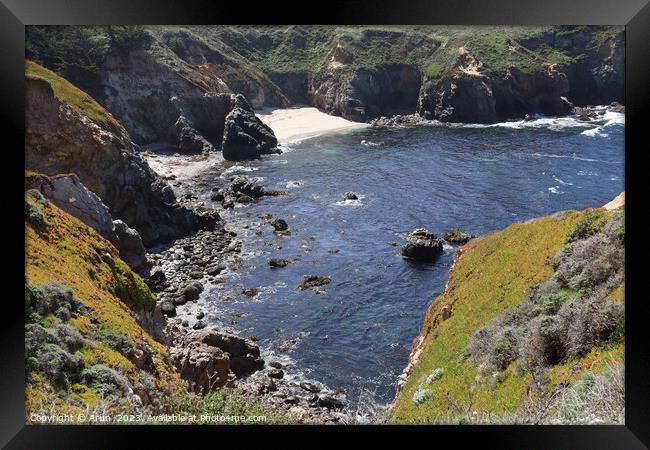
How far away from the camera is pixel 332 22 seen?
36.3ft

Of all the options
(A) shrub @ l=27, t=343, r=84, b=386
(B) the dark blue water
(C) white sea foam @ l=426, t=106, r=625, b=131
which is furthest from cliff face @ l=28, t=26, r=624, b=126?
(A) shrub @ l=27, t=343, r=84, b=386

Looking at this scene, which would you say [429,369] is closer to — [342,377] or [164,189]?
[342,377]

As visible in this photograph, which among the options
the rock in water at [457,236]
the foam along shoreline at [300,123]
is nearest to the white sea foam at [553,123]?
the foam along shoreline at [300,123]

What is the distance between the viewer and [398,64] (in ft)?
293

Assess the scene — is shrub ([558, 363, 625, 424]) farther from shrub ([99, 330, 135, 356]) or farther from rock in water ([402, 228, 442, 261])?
rock in water ([402, 228, 442, 261])

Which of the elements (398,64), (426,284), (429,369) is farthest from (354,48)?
(429,369)

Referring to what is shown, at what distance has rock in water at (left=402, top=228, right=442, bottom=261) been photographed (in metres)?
36.9

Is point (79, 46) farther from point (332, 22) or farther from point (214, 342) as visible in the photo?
point (332, 22)

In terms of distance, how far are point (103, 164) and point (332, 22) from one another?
2872 centimetres

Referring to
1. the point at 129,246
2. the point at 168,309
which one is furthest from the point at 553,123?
the point at 129,246

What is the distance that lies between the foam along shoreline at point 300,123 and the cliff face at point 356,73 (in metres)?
1.79

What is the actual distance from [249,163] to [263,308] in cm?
3463

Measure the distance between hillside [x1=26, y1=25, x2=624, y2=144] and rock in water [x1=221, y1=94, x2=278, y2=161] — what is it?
15.5 feet
